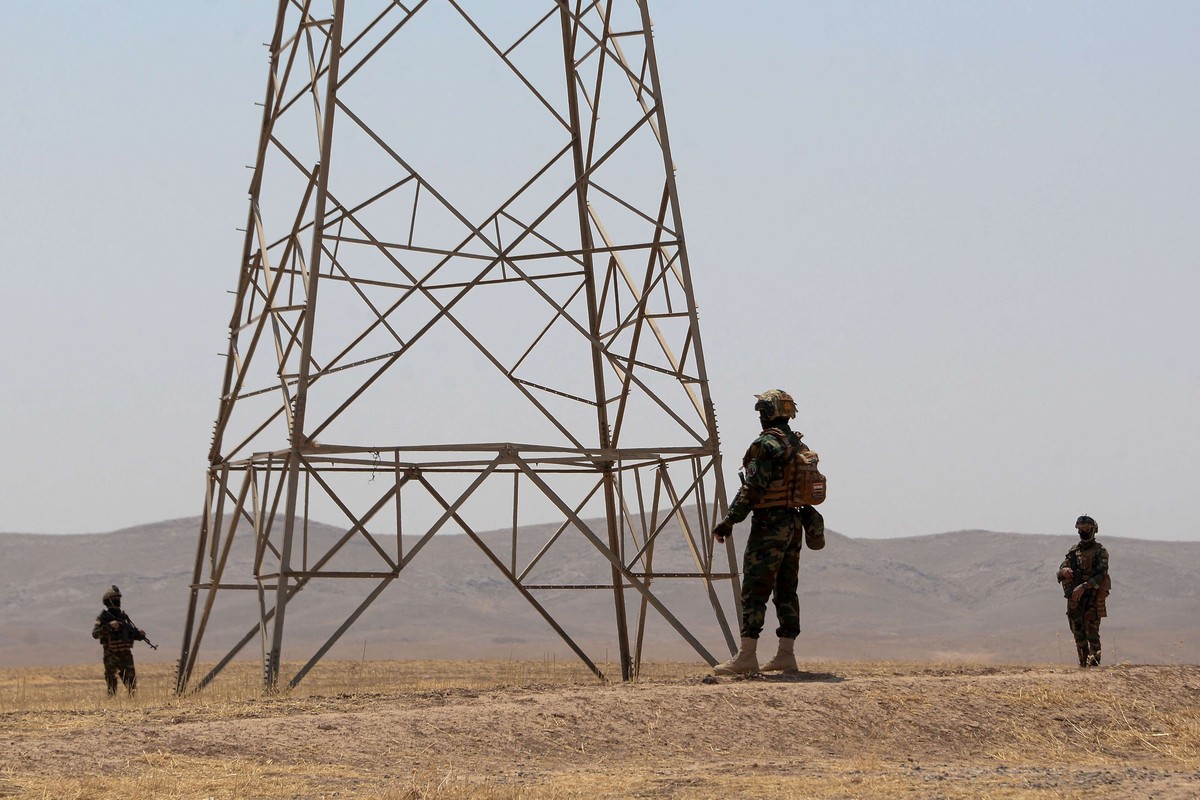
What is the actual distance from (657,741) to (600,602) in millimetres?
73106

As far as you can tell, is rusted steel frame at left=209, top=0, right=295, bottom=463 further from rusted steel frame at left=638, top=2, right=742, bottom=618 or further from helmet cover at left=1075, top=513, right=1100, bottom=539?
helmet cover at left=1075, top=513, right=1100, bottom=539

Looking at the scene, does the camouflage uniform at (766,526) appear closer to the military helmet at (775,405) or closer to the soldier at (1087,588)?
the military helmet at (775,405)

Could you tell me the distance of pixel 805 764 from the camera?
42.7 feet

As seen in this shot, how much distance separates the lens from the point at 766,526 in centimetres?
1691

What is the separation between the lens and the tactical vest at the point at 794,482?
55.0ft

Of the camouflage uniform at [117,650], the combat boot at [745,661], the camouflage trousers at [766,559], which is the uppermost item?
the camouflage trousers at [766,559]

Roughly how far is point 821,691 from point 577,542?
85.8 meters

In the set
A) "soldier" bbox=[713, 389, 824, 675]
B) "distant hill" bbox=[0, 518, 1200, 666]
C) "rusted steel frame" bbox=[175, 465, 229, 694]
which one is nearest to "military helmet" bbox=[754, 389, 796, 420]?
"soldier" bbox=[713, 389, 824, 675]

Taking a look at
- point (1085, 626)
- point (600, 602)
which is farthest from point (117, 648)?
point (600, 602)

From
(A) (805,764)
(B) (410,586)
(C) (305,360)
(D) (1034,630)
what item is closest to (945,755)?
(A) (805,764)

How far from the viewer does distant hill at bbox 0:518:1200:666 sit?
217 ft

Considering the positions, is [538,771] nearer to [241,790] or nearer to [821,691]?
[241,790]

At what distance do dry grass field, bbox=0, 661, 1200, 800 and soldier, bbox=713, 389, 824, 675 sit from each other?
75 cm

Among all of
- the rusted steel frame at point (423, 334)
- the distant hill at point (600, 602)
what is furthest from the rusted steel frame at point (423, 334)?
the distant hill at point (600, 602)
